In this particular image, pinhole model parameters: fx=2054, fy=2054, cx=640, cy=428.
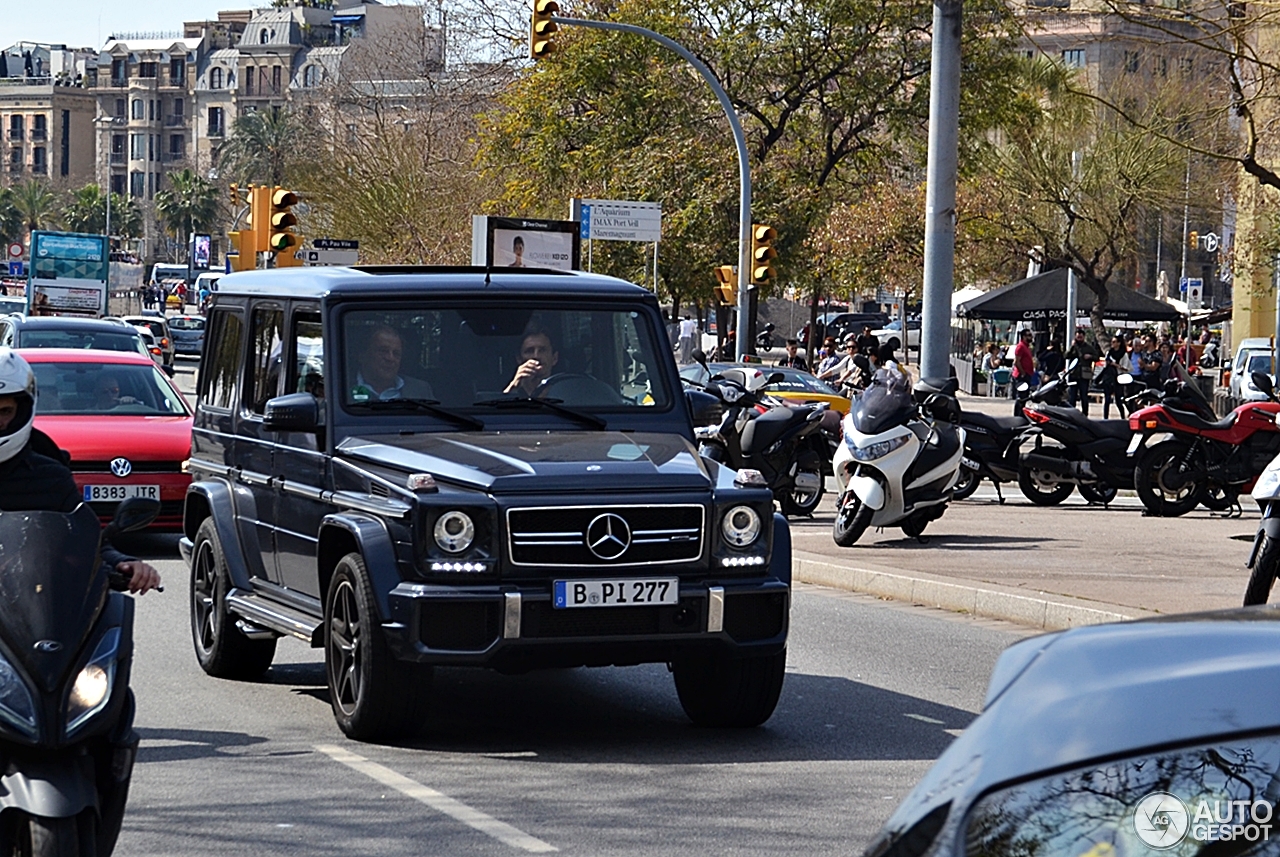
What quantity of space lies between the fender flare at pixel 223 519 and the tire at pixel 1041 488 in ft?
38.6

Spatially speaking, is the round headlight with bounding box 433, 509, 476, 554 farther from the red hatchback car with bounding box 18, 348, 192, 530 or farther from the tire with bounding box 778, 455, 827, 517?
the tire with bounding box 778, 455, 827, 517

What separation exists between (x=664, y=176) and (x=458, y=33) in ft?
39.8

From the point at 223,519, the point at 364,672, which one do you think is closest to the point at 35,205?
the point at 223,519

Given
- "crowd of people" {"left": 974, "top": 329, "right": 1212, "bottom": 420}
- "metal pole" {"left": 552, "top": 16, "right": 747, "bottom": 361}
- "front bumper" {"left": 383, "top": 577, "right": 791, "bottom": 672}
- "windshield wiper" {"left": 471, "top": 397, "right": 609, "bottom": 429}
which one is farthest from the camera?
"crowd of people" {"left": 974, "top": 329, "right": 1212, "bottom": 420}

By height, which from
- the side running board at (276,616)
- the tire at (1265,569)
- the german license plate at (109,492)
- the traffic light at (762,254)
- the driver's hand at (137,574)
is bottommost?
the german license plate at (109,492)

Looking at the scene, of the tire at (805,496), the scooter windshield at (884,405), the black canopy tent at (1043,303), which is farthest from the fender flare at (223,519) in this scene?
the black canopy tent at (1043,303)

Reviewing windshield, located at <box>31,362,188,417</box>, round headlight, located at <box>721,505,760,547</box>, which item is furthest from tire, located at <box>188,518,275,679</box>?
windshield, located at <box>31,362,188,417</box>

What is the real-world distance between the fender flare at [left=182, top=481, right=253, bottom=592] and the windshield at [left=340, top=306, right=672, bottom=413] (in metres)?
1.21

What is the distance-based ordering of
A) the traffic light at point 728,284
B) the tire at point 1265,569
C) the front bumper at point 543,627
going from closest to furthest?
1. the front bumper at point 543,627
2. the tire at point 1265,569
3. the traffic light at point 728,284

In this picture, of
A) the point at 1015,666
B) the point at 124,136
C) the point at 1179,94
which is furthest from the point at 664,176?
the point at 124,136

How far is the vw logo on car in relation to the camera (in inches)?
301

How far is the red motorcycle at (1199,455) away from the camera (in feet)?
64.3

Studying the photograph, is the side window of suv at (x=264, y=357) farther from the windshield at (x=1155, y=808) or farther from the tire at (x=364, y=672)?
the windshield at (x=1155, y=808)

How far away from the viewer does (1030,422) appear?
2073 cm
